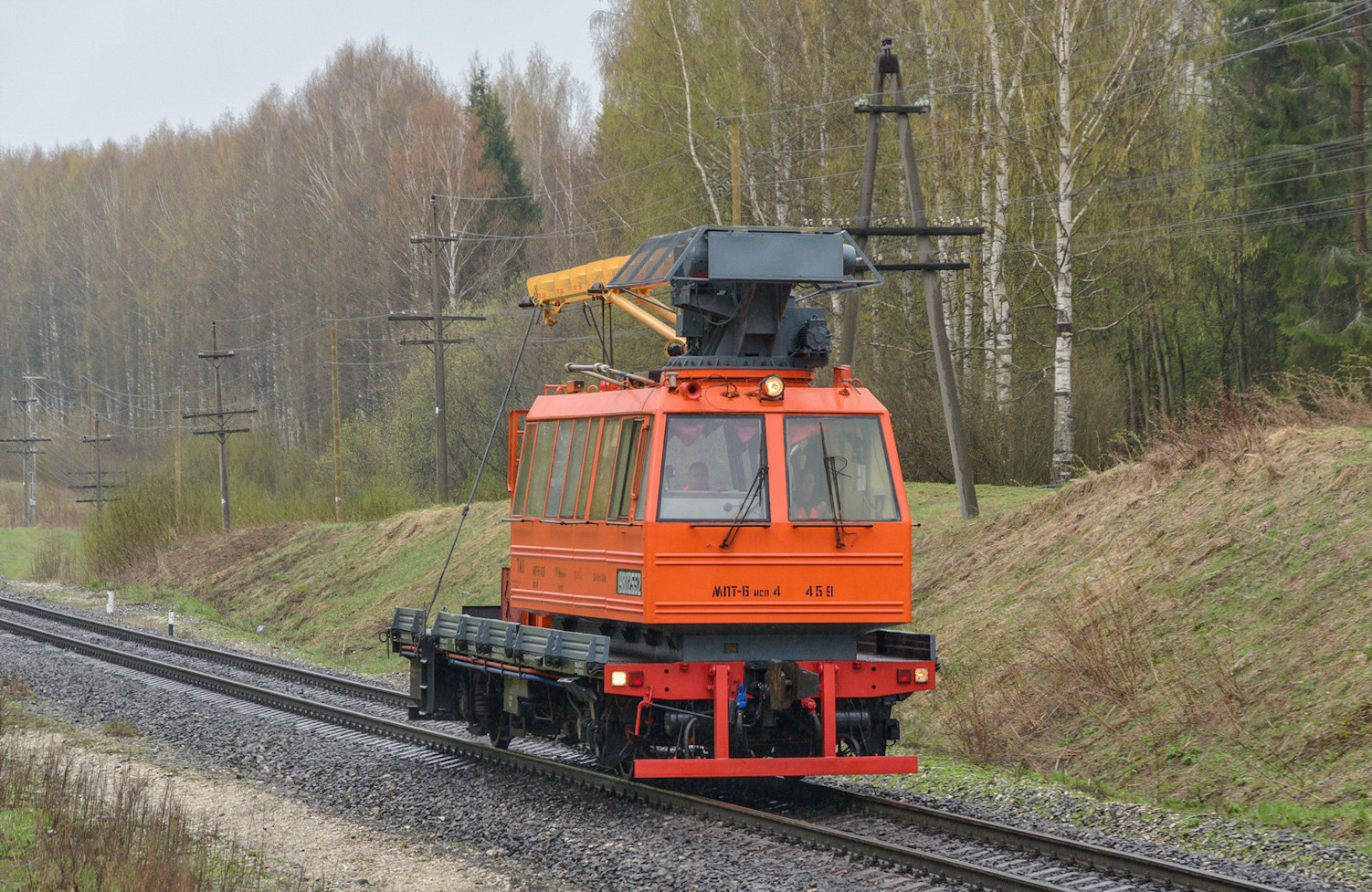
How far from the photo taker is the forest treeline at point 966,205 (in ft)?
89.1

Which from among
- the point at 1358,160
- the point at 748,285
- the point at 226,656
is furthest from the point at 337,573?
the point at 1358,160

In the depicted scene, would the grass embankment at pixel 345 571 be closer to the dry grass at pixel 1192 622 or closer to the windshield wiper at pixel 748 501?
the dry grass at pixel 1192 622

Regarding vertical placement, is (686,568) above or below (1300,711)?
above

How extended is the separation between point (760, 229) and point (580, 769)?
14.6 feet

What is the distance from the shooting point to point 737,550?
391 inches

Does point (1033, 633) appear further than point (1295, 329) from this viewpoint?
No

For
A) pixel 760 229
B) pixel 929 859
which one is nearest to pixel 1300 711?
pixel 929 859

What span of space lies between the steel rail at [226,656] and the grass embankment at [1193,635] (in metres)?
5.83

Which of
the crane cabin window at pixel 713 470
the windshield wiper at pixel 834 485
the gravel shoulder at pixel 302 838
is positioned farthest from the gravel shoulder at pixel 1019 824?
the crane cabin window at pixel 713 470

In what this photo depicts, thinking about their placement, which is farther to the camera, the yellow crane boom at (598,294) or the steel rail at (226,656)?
the steel rail at (226,656)

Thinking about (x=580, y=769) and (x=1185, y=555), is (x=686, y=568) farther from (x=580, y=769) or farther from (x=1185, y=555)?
(x=1185, y=555)

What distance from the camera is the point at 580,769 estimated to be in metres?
11.2

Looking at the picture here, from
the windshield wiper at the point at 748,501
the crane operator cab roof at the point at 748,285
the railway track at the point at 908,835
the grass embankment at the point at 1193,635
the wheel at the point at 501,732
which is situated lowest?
the wheel at the point at 501,732

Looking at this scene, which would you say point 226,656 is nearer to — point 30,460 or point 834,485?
point 834,485
